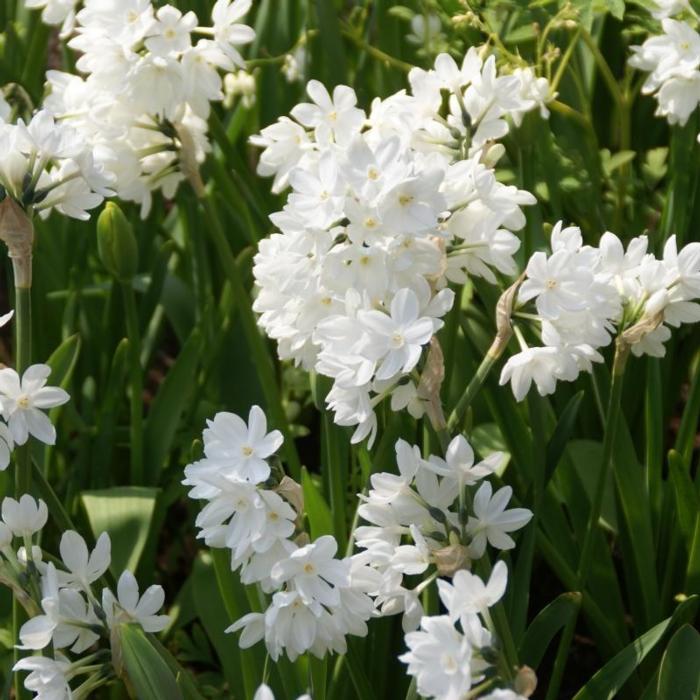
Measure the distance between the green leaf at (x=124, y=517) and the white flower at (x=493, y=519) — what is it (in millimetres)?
834

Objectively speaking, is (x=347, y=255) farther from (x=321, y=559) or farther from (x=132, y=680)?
(x=132, y=680)

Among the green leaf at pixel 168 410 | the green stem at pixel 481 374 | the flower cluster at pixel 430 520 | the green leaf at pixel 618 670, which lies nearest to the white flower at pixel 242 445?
the flower cluster at pixel 430 520

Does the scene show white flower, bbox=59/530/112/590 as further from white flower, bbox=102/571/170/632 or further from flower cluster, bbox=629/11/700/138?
A: flower cluster, bbox=629/11/700/138

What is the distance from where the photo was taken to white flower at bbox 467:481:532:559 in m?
1.27

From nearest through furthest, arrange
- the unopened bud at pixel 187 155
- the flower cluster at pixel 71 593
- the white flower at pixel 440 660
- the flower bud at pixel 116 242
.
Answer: the white flower at pixel 440 660
the flower cluster at pixel 71 593
the unopened bud at pixel 187 155
the flower bud at pixel 116 242

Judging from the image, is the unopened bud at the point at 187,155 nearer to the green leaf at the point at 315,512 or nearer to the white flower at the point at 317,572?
the green leaf at the point at 315,512

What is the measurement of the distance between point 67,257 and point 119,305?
0.20 m

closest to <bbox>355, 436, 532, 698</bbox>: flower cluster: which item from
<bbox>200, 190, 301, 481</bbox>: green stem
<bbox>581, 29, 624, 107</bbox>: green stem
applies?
<bbox>200, 190, 301, 481</bbox>: green stem

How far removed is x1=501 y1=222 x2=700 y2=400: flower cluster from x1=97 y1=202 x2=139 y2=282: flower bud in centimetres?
80

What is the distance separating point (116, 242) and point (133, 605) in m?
0.77

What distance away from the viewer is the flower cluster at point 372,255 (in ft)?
4.06

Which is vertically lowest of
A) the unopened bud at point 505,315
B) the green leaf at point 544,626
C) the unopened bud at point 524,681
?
the green leaf at point 544,626

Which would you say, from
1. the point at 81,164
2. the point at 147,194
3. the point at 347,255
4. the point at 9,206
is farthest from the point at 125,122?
the point at 347,255

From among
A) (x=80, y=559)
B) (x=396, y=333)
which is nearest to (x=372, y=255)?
(x=396, y=333)
